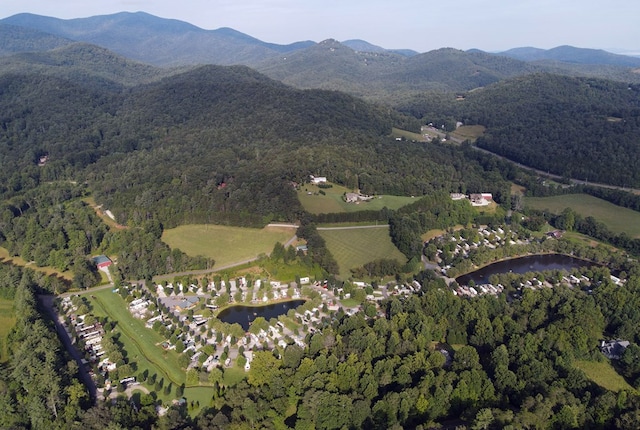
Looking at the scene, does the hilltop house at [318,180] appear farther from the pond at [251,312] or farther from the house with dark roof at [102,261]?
the house with dark roof at [102,261]

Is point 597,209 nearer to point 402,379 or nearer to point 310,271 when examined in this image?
point 310,271

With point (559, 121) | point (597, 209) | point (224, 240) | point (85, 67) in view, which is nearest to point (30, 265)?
point (224, 240)

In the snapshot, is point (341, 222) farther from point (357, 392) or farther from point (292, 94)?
point (292, 94)

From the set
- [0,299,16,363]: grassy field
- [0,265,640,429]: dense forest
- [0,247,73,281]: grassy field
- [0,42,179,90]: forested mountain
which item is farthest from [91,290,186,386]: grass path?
[0,42,179,90]: forested mountain

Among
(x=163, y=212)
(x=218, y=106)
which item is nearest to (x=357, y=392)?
(x=163, y=212)

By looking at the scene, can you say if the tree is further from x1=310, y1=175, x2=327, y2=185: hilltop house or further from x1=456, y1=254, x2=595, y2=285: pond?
x1=310, y1=175, x2=327, y2=185: hilltop house

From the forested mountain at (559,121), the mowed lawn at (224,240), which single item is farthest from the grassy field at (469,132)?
the mowed lawn at (224,240)
